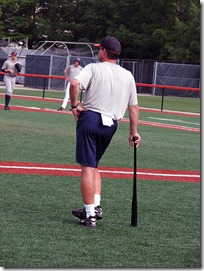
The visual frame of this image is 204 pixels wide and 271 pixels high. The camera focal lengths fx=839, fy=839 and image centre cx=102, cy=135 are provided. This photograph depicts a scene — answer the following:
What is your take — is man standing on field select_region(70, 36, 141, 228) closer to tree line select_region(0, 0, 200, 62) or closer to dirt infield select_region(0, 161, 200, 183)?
dirt infield select_region(0, 161, 200, 183)

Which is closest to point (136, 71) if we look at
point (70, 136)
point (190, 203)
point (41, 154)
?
point (70, 136)

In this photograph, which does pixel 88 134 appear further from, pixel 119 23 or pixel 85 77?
pixel 119 23

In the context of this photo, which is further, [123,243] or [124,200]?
[124,200]

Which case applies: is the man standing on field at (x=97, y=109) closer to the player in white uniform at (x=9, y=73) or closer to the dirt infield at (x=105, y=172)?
the dirt infield at (x=105, y=172)

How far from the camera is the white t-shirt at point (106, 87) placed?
27.9 ft

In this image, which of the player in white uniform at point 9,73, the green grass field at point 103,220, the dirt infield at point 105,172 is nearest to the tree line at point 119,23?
the player in white uniform at point 9,73

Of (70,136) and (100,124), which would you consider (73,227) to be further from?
(70,136)

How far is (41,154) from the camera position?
1536 centimetres

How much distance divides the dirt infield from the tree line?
4715 centimetres

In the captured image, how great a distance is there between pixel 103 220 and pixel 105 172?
14.0 feet

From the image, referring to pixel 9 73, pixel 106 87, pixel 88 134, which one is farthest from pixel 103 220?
pixel 9 73

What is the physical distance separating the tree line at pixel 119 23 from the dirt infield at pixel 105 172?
4715 cm

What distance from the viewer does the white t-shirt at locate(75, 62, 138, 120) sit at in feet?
27.9

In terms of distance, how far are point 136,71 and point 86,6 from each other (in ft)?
55.1
